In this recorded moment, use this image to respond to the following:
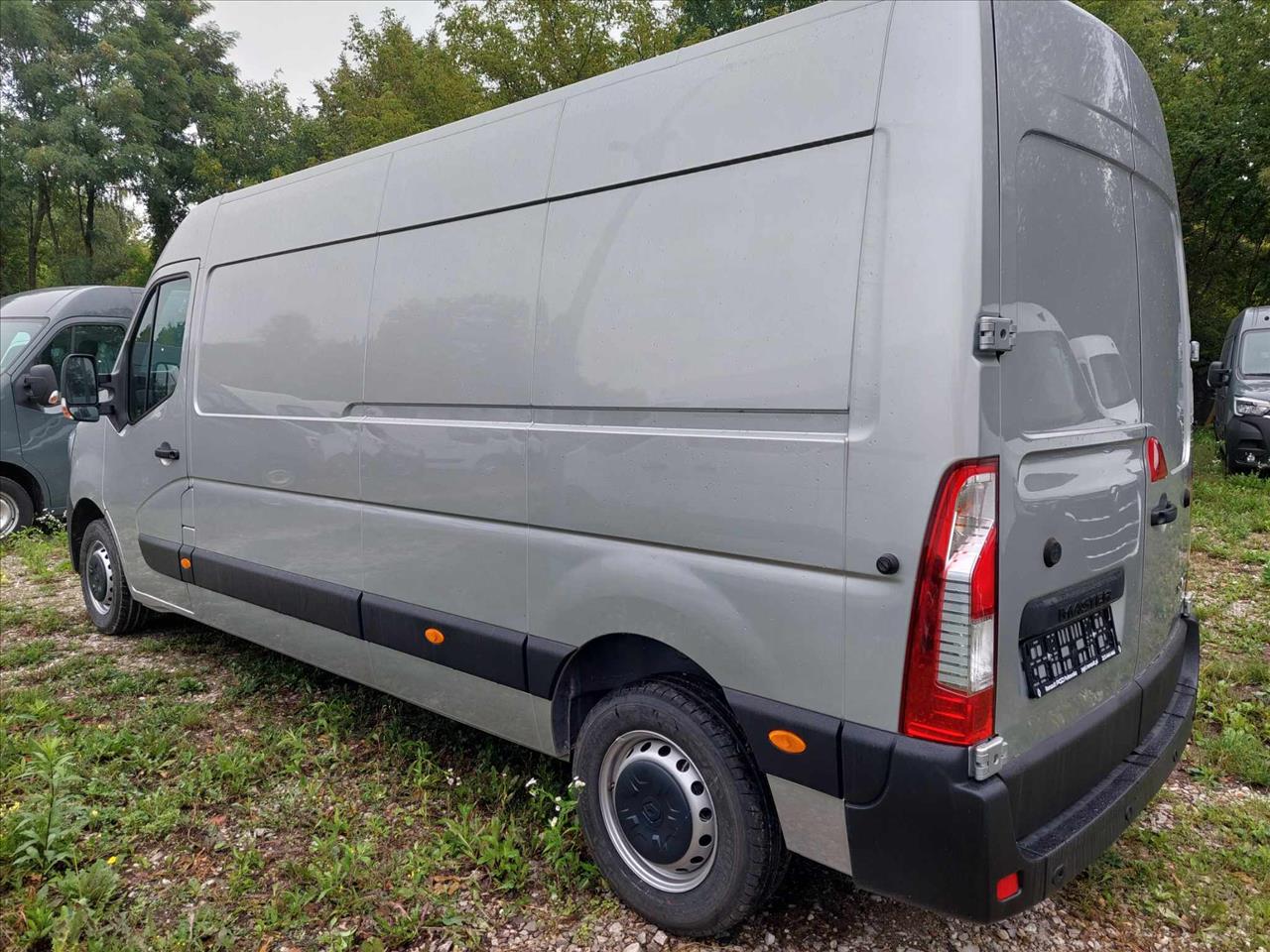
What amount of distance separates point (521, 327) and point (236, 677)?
3127 millimetres

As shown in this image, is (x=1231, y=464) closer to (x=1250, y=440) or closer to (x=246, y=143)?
(x=1250, y=440)

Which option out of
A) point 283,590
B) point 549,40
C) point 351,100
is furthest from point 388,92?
point 283,590

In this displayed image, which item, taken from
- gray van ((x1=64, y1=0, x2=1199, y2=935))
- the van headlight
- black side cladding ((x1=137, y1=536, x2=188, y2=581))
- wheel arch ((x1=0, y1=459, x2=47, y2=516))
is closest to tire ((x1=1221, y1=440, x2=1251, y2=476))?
the van headlight

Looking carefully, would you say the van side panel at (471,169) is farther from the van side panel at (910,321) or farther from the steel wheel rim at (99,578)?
the steel wheel rim at (99,578)

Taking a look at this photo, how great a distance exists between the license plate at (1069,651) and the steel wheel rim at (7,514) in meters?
9.66

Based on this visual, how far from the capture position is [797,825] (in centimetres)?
234

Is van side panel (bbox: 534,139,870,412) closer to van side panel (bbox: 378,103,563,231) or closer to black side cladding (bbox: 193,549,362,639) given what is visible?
van side panel (bbox: 378,103,563,231)

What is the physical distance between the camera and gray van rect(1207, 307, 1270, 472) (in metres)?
9.98

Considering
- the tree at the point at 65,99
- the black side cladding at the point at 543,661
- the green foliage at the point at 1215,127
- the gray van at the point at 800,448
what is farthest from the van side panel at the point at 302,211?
the tree at the point at 65,99

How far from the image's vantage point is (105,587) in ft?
19.0

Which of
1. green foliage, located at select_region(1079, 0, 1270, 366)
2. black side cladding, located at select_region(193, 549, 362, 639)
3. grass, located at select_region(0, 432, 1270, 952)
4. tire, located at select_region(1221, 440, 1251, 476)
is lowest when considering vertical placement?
grass, located at select_region(0, 432, 1270, 952)

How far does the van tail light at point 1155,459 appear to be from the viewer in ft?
8.94

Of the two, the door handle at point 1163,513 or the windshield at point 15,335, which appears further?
the windshield at point 15,335

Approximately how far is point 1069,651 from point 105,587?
5685 millimetres
